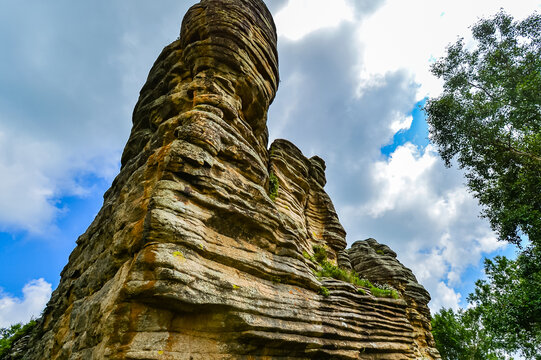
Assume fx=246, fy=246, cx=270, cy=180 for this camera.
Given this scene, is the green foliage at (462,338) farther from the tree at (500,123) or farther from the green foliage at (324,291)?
the green foliage at (324,291)

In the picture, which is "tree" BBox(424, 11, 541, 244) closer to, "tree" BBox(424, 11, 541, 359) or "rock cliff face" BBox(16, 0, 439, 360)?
"tree" BBox(424, 11, 541, 359)

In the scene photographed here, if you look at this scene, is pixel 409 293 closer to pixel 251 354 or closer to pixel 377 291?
pixel 377 291

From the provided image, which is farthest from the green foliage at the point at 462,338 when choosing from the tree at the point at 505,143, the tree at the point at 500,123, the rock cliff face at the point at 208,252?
the rock cliff face at the point at 208,252

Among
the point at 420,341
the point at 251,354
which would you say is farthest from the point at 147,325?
the point at 420,341

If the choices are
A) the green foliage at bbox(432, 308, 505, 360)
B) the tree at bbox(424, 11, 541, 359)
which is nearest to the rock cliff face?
the tree at bbox(424, 11, 541, 359)

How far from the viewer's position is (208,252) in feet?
21.8

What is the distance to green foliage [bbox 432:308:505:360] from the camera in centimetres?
3178

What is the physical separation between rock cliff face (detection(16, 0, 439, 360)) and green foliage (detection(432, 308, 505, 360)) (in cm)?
3139

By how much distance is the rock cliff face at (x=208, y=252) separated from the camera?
18.4 ft

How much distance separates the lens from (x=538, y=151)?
16.3 m

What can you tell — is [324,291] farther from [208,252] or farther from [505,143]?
[505,143]

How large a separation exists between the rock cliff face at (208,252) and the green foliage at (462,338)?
31393 mm

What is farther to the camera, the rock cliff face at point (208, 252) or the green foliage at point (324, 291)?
the green foliage at point (324, 291)

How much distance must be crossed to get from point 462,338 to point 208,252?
1730 inches
